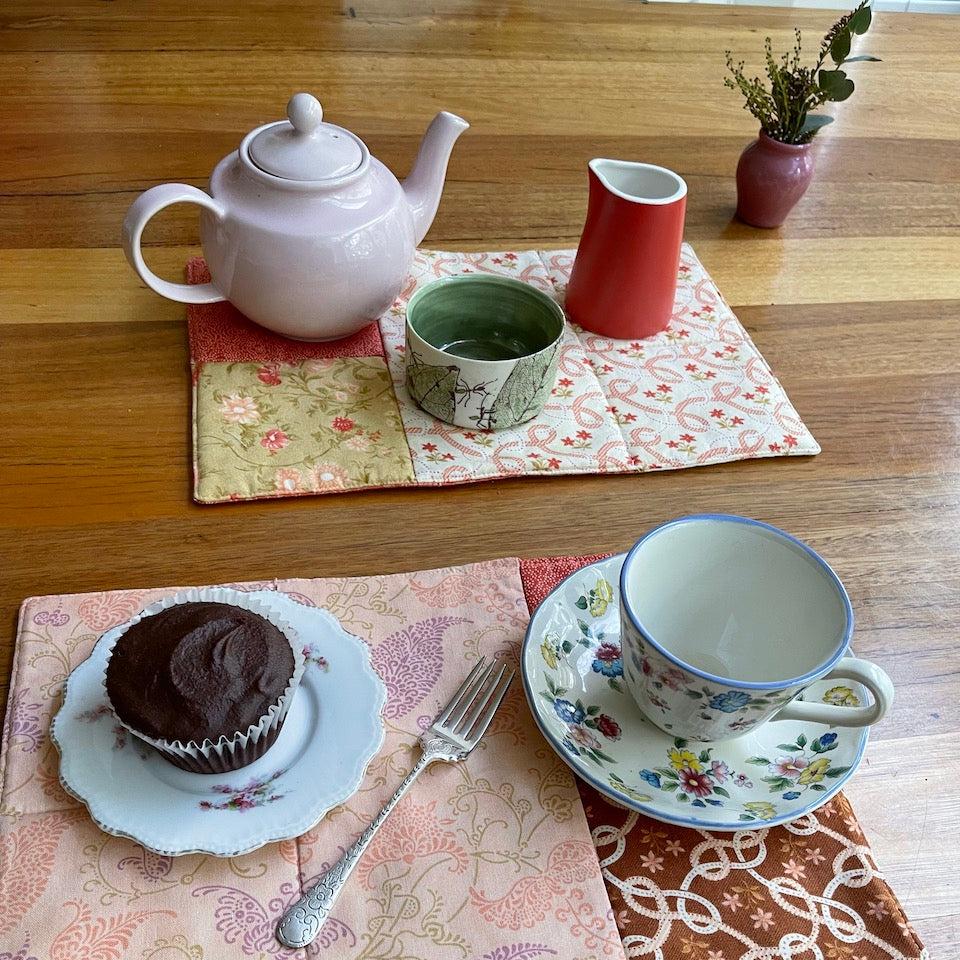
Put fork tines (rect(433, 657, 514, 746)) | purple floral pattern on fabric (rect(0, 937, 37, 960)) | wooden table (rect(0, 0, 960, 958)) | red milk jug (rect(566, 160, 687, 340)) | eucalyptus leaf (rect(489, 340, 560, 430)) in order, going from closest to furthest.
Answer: purple floral pattern on fabric (rect(0, 937, 37, 960)), fork tines (rect(433, 657, 514, 746)), wooden table (rect(0, 0, 960, 958)), eucalyptus leaf (rect(489, 340, 560, 430)), red milk jug (rect(566, 160, 687, 340))

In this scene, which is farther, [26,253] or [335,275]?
[26,253]

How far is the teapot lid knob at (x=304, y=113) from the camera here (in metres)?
0.81

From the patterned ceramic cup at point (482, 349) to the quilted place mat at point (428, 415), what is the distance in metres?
0.02

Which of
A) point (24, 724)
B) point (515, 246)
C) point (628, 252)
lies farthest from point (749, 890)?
point (515, 246)

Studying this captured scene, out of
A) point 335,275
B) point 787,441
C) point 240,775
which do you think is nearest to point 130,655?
point 240,775

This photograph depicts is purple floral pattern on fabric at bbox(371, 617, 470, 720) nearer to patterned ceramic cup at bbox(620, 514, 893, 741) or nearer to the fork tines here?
the fork tines

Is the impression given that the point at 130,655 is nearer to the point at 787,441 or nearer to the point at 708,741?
the point at 708,741

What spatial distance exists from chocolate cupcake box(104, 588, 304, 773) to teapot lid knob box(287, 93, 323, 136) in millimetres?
438

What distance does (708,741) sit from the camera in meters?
0.59

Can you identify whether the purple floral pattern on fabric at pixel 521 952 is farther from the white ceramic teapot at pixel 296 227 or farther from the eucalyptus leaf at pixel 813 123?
the eucalyptus leaf at pixel 813 123

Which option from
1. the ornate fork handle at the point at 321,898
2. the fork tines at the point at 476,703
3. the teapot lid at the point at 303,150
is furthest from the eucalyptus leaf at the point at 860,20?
the ornate fork handle at the point at 321,898

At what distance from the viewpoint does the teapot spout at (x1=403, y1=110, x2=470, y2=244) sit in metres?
0.92

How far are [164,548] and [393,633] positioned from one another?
18 cm

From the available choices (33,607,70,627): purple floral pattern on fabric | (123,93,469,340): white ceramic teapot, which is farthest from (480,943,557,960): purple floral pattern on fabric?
(123,93,469,340): white ceramic teapot
